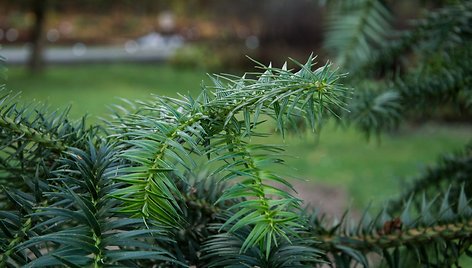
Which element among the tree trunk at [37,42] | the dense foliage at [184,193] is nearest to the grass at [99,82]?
the tree trunk at [37,42]

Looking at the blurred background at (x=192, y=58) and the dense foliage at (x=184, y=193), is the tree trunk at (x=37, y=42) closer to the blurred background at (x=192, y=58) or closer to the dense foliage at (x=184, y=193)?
the blurred background at (x=192, y=58)

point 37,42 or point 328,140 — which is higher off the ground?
point 37,42

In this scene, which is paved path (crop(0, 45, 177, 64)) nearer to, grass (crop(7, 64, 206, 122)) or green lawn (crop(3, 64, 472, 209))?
grass (crop(7, 64, 206, 122))

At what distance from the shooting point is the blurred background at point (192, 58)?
6.42 m

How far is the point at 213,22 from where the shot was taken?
52.9 feet

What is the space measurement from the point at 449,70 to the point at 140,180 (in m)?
0.82

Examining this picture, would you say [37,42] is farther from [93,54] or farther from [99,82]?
[93,54]

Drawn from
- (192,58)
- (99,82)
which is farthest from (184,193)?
(192,58)

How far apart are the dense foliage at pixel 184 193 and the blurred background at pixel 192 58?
0.67 metres

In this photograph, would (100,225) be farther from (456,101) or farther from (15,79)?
(15,79)

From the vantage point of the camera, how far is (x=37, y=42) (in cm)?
1247

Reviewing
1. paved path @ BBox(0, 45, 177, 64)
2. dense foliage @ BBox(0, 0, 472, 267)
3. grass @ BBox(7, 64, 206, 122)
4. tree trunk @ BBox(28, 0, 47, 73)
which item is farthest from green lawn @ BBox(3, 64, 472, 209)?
paved path @ BBox(0, 45, 177, 64)

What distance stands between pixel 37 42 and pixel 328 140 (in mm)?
7078

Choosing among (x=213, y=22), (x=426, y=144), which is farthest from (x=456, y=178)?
(x=213, y=22)
